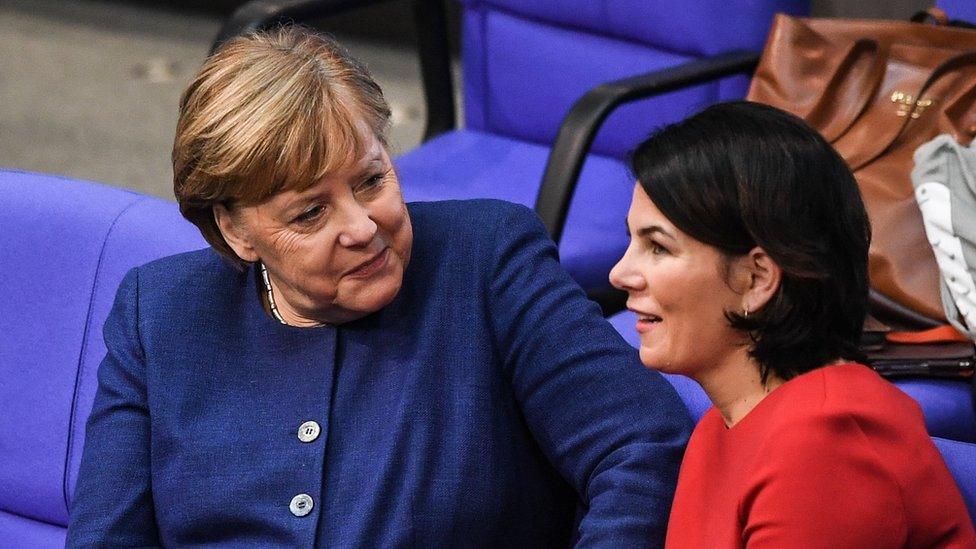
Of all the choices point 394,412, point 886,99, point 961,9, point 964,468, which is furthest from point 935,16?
point 394,412

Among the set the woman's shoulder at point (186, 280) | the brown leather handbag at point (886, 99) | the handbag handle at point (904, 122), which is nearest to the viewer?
the woman's shoulder at point (186, 280)

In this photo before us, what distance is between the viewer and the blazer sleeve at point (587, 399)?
1.50 meters

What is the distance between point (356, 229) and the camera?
5.23 ft

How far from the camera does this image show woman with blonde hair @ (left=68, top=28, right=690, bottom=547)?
1564 mm

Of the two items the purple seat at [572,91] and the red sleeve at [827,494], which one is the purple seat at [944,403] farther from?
the red sleeve at [827,494]

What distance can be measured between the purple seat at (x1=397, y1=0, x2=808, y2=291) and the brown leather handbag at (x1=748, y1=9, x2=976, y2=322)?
0.75 feet

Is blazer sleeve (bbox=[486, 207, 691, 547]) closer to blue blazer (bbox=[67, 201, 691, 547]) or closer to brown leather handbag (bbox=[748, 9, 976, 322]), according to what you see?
blue blazer (bbox=[67, 201, 691, 547])

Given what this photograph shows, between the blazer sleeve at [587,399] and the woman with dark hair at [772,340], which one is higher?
the woman with dark hair at [772,340]

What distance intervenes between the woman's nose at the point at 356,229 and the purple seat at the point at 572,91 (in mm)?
1020

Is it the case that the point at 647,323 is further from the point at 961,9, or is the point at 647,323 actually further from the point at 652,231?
the point at 961,9

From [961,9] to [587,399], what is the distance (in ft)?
4.42

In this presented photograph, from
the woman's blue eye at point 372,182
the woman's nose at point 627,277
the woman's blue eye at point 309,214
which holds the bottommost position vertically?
the woman's blue eye at point 309,214

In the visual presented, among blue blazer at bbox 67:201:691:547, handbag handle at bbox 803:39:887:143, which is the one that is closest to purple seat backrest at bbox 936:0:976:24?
handbag handle at bbox 803:39:887:143

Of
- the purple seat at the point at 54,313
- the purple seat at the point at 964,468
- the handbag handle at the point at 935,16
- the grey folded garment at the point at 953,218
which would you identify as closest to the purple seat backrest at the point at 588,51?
the handbag handle at the point at 935,16
